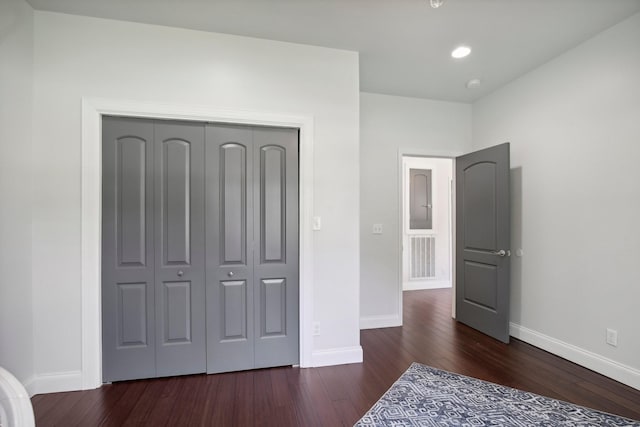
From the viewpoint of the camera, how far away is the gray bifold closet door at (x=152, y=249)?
7.37 feet

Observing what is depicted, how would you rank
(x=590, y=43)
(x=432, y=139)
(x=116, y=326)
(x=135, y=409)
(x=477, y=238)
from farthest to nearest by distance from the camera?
(x=432, y=139) → (x=477, y=238) → (x=590, y=43) → (x=116, y=326) → (x=135, y=409)

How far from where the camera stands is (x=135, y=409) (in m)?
1.93

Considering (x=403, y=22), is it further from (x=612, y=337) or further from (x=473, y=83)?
(x=612, y=337)

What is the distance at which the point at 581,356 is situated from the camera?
2.53m

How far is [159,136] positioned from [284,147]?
40.4 inches

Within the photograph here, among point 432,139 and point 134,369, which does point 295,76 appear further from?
point 134,369

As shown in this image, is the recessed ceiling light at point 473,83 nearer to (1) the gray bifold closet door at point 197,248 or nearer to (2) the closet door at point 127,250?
(1) the gray bifold closet door at point 197,248

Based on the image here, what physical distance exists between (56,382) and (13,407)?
5.80ft

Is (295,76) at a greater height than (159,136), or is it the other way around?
(295,76)

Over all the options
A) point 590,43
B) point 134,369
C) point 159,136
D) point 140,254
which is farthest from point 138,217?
point 590,43

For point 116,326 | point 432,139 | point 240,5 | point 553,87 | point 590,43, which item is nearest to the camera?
point 240,5

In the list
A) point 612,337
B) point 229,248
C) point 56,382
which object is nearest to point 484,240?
point 612,337

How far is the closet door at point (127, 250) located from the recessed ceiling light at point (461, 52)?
2.78 metres

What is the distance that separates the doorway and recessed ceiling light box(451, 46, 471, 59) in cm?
285
